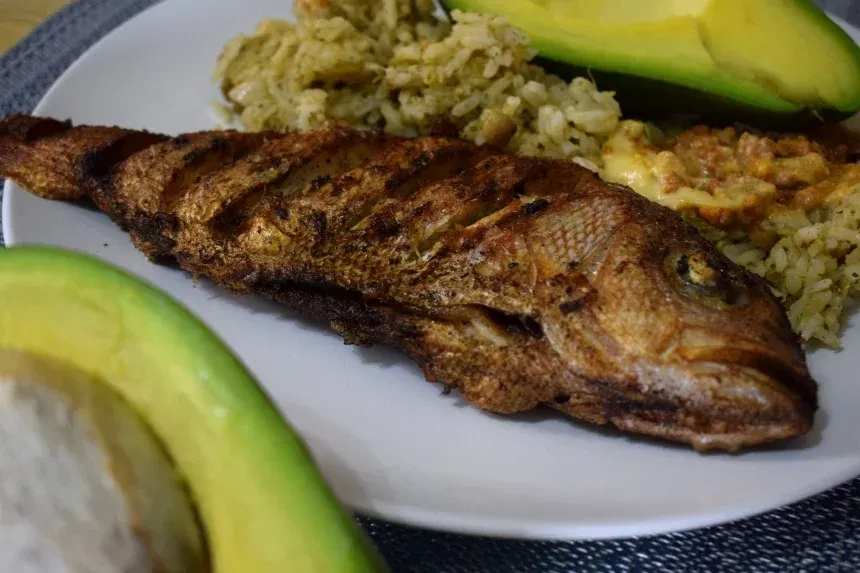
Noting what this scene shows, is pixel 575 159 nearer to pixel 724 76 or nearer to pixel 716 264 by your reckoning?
pixel 724 76

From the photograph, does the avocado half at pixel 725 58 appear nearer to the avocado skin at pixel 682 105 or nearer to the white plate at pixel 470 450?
the avocado skin at pixel 682 105

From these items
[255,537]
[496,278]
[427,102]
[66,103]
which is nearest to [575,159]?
[427,102]

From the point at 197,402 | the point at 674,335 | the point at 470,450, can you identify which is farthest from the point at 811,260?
the point at 197,402

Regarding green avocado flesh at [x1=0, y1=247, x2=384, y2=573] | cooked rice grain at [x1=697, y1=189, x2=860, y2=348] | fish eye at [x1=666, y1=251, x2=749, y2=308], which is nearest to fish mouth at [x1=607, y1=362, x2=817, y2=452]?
fish eye at [x1=666, y1=251, x2=749, y2=308]

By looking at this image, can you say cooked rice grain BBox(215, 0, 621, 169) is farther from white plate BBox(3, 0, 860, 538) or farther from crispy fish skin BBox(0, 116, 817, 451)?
white plate BBox(3, 0, 860, 538)

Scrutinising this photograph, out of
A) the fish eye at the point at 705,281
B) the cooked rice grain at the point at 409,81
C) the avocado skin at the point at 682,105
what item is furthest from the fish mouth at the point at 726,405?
the avocado skin at the point at 682,105

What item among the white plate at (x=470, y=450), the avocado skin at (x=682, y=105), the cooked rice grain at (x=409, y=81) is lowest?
the white plate at (x=470, y=450)

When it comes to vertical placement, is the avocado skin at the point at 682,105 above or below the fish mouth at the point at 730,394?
above
